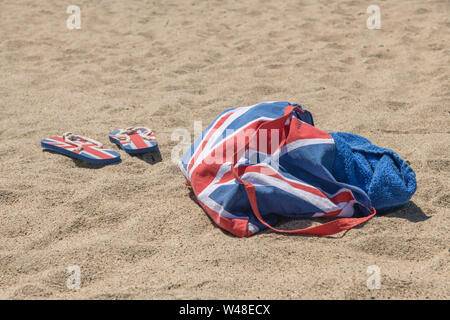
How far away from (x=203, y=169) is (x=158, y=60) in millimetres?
2286

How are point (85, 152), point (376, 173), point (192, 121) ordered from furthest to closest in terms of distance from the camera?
point (192, 121), point (85, 152), point (376, 173)

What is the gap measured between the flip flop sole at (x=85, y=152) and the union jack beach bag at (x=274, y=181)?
636 millimetres

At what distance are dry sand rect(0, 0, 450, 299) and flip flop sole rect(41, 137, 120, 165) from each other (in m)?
0.05

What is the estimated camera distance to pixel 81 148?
2.64m

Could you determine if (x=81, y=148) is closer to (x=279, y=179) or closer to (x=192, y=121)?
(x=192, y=121)

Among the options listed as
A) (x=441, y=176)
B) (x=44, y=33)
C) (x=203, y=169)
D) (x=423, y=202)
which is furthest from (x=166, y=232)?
(x=44, y=33)

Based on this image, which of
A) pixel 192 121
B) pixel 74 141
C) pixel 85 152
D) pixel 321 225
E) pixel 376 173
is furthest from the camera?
pixel 192 121

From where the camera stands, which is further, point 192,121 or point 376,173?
point 192,121

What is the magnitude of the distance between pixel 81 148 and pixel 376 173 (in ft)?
4.94

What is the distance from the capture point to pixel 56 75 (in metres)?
3.90

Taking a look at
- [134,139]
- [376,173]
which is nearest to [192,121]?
[134,139]

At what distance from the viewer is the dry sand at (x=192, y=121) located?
67.4 inches

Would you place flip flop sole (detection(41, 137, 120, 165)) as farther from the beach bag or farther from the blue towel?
the blue towel

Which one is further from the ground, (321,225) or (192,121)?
(192,121)
